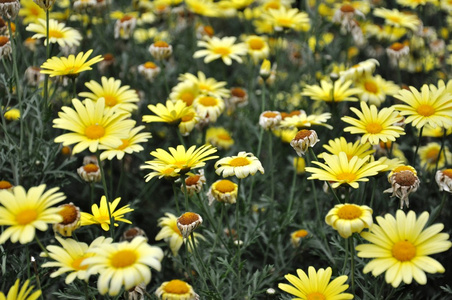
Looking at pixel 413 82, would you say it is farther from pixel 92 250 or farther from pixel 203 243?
pixel 92 250

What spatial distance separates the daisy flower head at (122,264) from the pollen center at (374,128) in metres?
1.19

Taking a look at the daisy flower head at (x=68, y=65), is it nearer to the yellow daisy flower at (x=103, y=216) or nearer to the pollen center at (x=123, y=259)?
the yellow daisy flower at (x=103, y=216)

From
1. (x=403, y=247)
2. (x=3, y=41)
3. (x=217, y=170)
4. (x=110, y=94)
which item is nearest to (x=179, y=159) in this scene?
(x=217, y=170)

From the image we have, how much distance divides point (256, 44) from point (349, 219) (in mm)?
2084

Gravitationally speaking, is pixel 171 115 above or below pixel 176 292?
above

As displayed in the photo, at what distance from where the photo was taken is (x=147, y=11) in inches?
183

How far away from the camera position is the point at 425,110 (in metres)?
2.44

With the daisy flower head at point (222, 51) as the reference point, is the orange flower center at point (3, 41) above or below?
above

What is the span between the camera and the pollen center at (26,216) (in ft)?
5.73

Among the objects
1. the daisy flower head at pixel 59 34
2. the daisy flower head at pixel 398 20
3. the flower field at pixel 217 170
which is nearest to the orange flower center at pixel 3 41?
the flower field at pixel 217 170

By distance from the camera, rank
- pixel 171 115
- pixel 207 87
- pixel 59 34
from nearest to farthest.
A: 1. pixel 171 115
2. pixel 59 34
3. pixel 207 87

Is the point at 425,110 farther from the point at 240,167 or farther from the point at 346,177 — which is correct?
the point at 240,167

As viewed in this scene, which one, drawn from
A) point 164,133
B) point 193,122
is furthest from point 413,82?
point 193,122

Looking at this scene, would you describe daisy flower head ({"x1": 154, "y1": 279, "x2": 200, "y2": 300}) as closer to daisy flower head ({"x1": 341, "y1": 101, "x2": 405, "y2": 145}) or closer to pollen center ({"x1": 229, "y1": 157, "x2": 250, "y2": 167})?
pollen center ({"x1": 229, "y1": 157, "x2": 250, "y2": 167})
